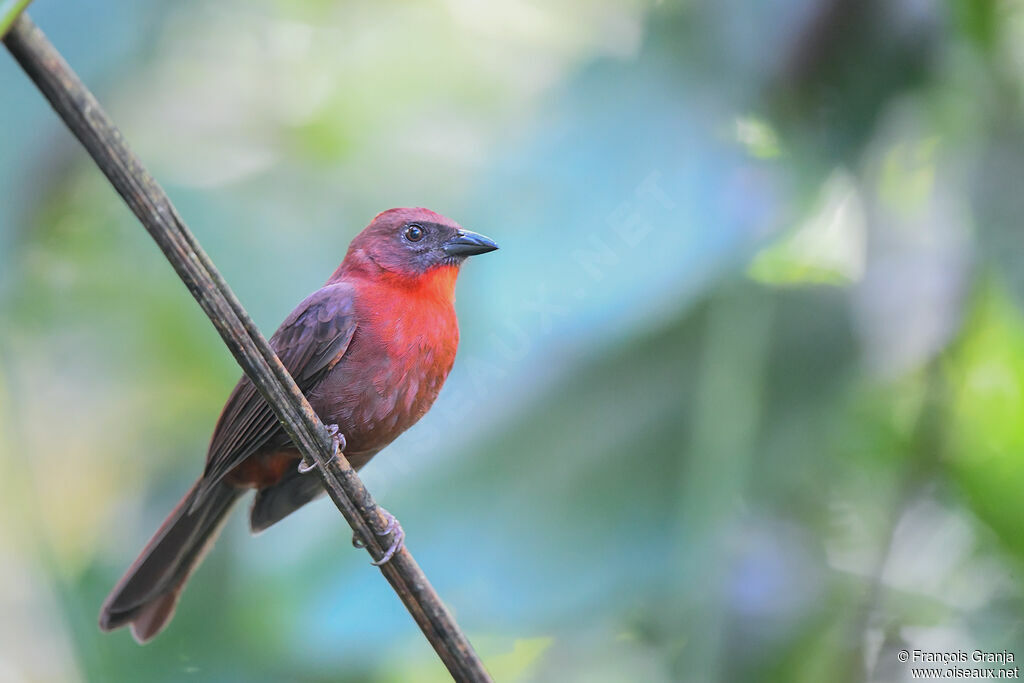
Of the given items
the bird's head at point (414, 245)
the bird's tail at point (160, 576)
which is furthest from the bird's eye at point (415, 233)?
the bird's tail at point (160, 576)

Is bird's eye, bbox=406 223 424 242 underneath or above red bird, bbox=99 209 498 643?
above

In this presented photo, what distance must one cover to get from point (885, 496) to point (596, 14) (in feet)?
6.03

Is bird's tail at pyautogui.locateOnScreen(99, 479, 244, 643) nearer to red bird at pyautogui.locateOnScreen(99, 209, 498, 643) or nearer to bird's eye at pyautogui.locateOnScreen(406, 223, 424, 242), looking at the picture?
red bird at pyautogui.locateOnScreen(99, 209, 498, 643)

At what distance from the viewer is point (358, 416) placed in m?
2.35

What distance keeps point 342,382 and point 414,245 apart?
1.59 ft

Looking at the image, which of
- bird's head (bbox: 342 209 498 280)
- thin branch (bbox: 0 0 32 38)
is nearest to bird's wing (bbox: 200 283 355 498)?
bird's head (bbox: 342 209 498 280)

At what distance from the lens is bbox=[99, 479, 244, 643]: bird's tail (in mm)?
2602

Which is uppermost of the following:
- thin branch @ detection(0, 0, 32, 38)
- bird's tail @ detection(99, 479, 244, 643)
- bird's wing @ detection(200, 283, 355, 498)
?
bird's wing @ detection(200, 283, 355, 498)

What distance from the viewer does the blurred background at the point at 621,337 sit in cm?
271

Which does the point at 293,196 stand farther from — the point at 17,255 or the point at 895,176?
the point at 895,176

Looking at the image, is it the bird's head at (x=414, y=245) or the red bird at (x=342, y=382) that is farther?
the bird's head at (x=414, y=245)

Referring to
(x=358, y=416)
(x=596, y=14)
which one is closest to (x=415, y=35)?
(x=596, y=14)

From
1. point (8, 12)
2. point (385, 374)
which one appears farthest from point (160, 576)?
point (8, 12)

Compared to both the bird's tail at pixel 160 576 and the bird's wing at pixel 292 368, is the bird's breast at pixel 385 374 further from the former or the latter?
the bird's tail at pixel 160 576
